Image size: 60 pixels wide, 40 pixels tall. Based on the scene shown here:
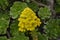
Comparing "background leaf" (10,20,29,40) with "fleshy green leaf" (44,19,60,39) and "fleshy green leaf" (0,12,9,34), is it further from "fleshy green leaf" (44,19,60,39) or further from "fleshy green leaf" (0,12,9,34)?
"fleshy green leaf" (44,19,60,39)

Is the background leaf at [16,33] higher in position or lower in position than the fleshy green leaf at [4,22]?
lower

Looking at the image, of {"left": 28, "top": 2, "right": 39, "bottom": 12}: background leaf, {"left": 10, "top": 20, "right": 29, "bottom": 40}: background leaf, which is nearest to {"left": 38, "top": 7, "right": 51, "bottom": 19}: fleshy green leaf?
{"left": 28, "top": 2, "right": 39, "bottom": 12}: background leaf

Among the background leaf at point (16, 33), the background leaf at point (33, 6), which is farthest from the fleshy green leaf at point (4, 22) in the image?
the background leaf at point (33, 6)

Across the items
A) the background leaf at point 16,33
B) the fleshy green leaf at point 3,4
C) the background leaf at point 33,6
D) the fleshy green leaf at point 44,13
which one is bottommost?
the background leaf at point 16,33

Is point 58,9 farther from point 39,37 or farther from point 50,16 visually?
point 39,37

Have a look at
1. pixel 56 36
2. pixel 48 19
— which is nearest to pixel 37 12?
pixel 48 19

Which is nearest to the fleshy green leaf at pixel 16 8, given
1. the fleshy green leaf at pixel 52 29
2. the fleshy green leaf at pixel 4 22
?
the fleshy green leaf at pixel 4 22

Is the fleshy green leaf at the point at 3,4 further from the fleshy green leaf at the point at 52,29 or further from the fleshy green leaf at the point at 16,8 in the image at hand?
the fleshy green leaf at the point at 52,29

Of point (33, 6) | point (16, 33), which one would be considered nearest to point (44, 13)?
point (33, 6)
